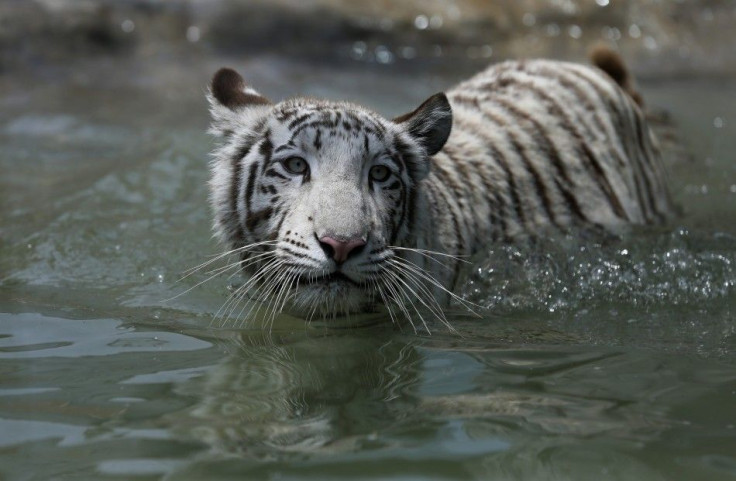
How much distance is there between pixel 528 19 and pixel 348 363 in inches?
241

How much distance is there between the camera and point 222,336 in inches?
131

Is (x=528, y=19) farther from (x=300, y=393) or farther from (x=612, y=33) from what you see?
(x=300, y=393)

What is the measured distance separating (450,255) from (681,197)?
7.22 feet

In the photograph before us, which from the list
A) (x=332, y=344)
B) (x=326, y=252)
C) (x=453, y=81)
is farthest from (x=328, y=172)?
(x=453, y=81)

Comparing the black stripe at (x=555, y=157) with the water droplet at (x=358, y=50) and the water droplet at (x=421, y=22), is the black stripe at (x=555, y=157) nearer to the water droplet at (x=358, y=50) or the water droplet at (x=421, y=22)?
the water droplet at (x=358, y=50)

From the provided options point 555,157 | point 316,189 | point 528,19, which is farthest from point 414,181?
point 528,19

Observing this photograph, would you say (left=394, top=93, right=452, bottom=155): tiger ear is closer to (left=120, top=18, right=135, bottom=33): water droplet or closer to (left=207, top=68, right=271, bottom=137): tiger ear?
(left=207, top=68, right=271, bottom=137): tiger ear

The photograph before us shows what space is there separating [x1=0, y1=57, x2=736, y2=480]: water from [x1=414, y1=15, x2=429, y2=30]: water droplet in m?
3.55

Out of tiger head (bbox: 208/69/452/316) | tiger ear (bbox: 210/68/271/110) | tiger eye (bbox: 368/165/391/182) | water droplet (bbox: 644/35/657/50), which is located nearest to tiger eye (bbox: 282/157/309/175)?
tiger head (bbox: 208/69/452/316)

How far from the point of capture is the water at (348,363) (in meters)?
2.39

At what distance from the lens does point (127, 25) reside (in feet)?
26.2

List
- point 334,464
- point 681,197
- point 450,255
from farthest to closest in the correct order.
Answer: point 681,197
point 450,255
point 334,464

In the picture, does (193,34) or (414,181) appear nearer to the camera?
(414,181)

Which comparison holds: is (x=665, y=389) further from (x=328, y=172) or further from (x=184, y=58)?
(x=184, y=58)
